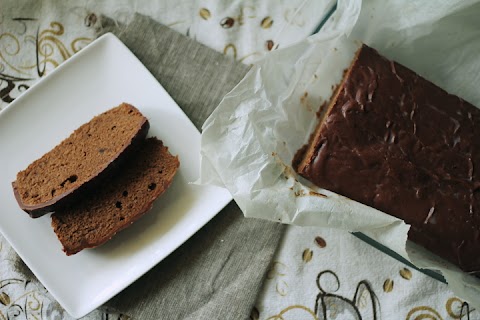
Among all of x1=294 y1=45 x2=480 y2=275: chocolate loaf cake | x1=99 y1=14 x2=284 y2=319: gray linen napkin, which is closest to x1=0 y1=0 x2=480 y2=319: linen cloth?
x1=99 y1=14 x2=284 y2=319: gray linen napkin

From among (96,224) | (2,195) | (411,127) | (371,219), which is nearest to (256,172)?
(371,219)

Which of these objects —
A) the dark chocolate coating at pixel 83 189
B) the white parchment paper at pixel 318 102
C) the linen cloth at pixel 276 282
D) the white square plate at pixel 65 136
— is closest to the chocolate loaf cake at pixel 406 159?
the white parchment paper at pixel 318 102

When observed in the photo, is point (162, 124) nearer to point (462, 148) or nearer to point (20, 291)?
point (20, 291)

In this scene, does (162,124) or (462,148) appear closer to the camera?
(462,148)

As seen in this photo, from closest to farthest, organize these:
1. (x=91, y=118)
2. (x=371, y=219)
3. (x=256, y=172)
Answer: (x=371, y=219), (x=256, y=172), (x=91, y=118)

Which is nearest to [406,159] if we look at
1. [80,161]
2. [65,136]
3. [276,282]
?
[276,282]

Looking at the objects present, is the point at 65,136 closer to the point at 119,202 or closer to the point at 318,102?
the point at 119,202

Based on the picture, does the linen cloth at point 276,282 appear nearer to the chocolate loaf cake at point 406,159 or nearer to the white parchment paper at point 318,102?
the white parchment paper at point 318,102
